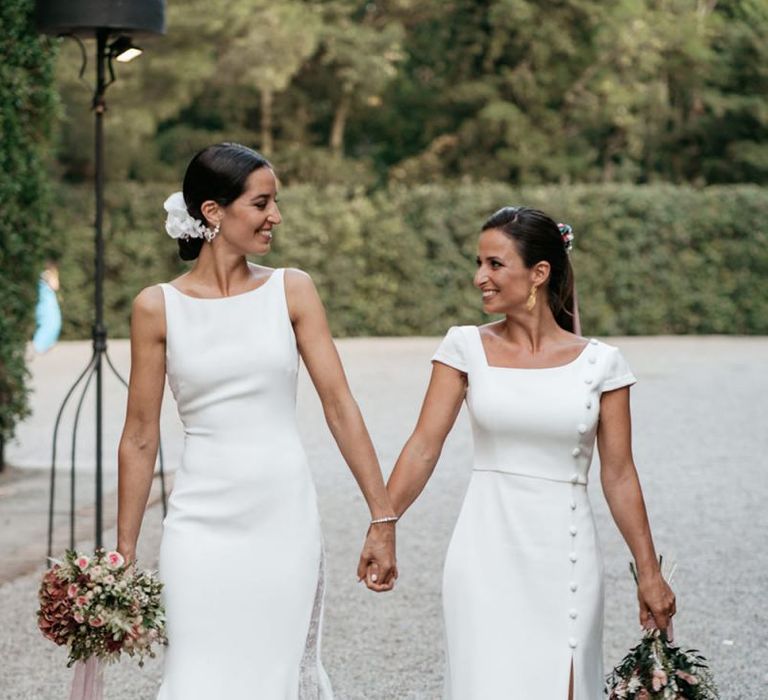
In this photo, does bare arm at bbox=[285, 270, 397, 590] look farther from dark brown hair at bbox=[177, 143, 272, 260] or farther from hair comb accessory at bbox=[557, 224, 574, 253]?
hair comb accessory at bbox=[557, 224, 574, 253]

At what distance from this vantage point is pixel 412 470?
3.64m

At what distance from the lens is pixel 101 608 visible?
333 cm

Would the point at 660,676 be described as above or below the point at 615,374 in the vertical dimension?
below

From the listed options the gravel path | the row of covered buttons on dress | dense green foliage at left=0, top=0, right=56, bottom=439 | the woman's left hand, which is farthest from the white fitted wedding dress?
dense green foliage at left=0, top=0, right=56, bottom=439

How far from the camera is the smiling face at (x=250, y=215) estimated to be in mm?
3549

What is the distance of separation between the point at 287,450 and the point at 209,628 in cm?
45

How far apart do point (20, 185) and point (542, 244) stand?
7159 millimetres

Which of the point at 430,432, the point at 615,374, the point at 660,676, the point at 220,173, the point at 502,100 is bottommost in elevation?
the point at 660,676

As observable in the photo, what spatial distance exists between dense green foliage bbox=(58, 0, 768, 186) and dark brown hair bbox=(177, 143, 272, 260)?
23115mm

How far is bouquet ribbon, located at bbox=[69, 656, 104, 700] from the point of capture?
3.48 meters

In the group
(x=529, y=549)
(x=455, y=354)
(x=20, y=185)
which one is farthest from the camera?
(x=20, y=185)

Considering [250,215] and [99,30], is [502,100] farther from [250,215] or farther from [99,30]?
[250,215]

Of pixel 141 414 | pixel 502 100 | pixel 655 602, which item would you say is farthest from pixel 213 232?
pixel 502 100

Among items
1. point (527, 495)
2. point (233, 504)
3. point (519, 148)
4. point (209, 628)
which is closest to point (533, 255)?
point (527, 495)
